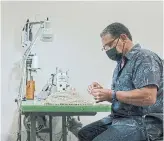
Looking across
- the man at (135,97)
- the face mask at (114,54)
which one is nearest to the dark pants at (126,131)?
the man at (135,97)

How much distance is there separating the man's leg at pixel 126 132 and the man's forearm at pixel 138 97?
0.40ft

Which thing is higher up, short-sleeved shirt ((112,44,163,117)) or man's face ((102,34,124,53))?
man's face ((102,34,124,53))

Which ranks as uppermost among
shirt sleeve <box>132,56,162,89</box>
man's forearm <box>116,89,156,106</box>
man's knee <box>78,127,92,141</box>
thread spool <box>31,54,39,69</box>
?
thread spool <box>31,54,39,69</box>

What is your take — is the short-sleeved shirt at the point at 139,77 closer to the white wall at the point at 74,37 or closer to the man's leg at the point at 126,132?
the man's leg at the point at 126,132

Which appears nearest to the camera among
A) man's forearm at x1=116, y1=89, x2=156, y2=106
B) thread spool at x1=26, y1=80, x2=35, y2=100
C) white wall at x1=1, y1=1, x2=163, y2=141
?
man's forearm at x1=116, y1=89, x2=156, y2=106

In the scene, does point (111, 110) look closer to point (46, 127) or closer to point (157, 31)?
point (46, 127)

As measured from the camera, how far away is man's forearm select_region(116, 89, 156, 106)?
143cm

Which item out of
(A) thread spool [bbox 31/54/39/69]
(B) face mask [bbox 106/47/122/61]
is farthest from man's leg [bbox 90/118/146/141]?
(A) thread spool [bbox 31/54/39/69]

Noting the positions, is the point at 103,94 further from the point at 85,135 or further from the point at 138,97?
the point at 85,135

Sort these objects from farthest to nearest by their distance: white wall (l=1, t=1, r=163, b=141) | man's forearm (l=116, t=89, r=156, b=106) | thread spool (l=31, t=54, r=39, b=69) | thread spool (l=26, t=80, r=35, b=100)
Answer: white wall (l=1, t=1, r=163, b=141), thread spool (l=31, t=54, r=39, b=69), thread spool (l=26, t=80, r=35, b=100), man's forearm (l=116, t=89, r=156, b=106)

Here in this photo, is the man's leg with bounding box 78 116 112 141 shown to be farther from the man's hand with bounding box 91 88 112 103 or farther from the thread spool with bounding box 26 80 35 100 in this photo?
the thread spool with bounding box 26 80 35 100

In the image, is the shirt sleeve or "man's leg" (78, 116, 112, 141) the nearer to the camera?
the shirt sleeve

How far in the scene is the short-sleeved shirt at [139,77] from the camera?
1.47m

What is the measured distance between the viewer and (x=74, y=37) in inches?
130
